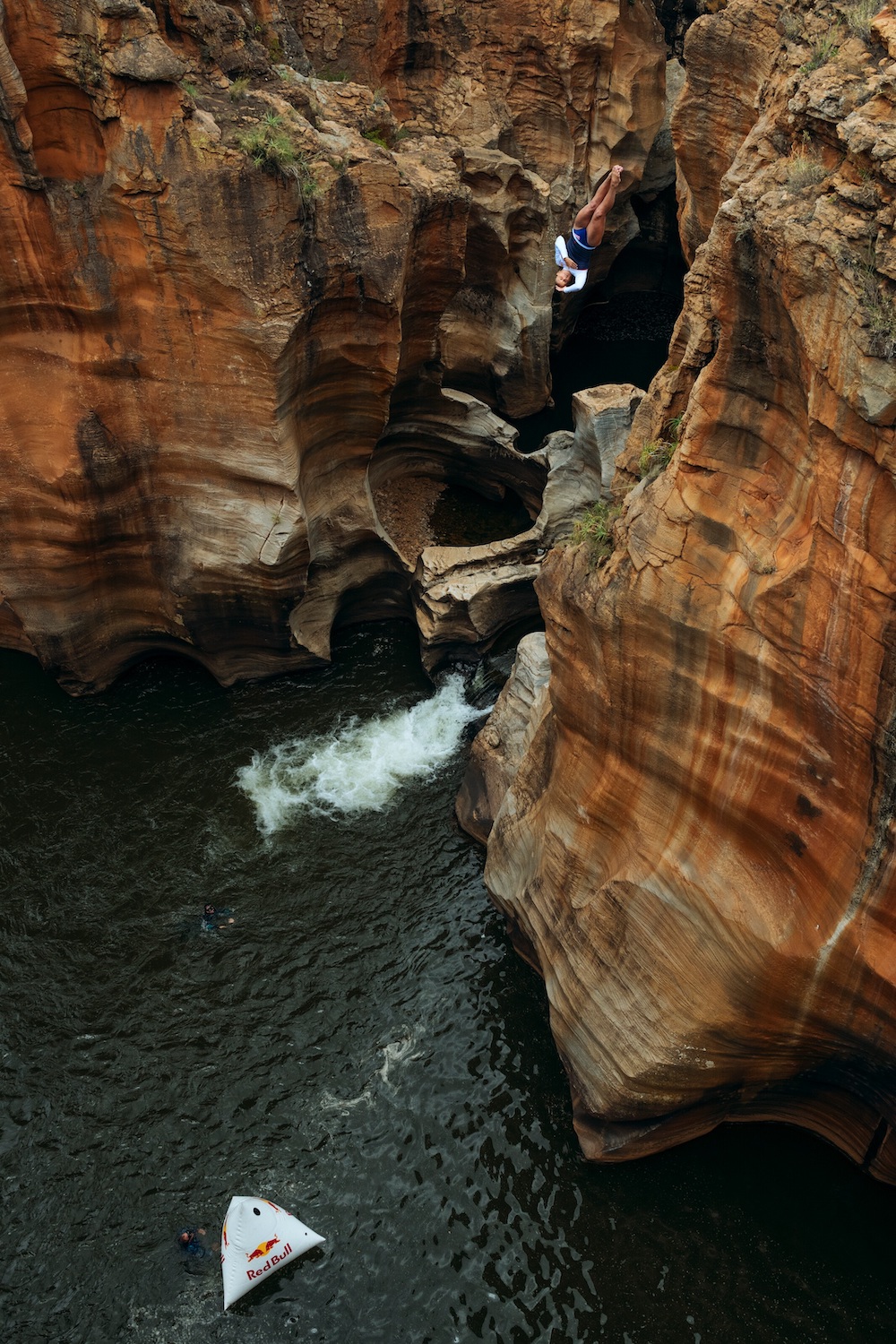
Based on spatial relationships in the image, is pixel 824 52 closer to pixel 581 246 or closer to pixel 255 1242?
pixel 581 246

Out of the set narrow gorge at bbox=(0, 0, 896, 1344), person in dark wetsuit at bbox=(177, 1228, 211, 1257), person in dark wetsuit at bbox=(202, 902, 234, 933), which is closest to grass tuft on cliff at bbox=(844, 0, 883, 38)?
narrow gorge at bbox=(0, 0, 896, 1344)

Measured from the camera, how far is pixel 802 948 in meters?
9.19

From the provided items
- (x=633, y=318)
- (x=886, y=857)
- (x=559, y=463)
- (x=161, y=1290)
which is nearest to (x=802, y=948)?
(x=886, y=857)

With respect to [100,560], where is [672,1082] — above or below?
below

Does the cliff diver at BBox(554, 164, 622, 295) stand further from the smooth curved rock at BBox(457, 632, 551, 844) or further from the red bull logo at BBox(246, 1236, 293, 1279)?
the red bull logo at BBox(246, 1236, 293, 1279)

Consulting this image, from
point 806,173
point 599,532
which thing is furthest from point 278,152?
point 806,173

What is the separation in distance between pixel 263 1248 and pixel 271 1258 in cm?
12

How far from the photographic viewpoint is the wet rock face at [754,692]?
26.1ft

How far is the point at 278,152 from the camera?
1429cm

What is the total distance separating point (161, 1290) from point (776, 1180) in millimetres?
6279

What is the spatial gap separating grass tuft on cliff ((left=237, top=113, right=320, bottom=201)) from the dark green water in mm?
8294

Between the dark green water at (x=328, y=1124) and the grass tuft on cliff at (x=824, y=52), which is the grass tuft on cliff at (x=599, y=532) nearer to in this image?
the grass tuft on cliff at (x=824, y=52)

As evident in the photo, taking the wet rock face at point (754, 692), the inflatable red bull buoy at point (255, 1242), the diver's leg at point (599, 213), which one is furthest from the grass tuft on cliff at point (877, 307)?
the inflatable red bull buoy at point (255, 1242)

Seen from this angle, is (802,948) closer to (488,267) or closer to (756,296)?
(756,296)
